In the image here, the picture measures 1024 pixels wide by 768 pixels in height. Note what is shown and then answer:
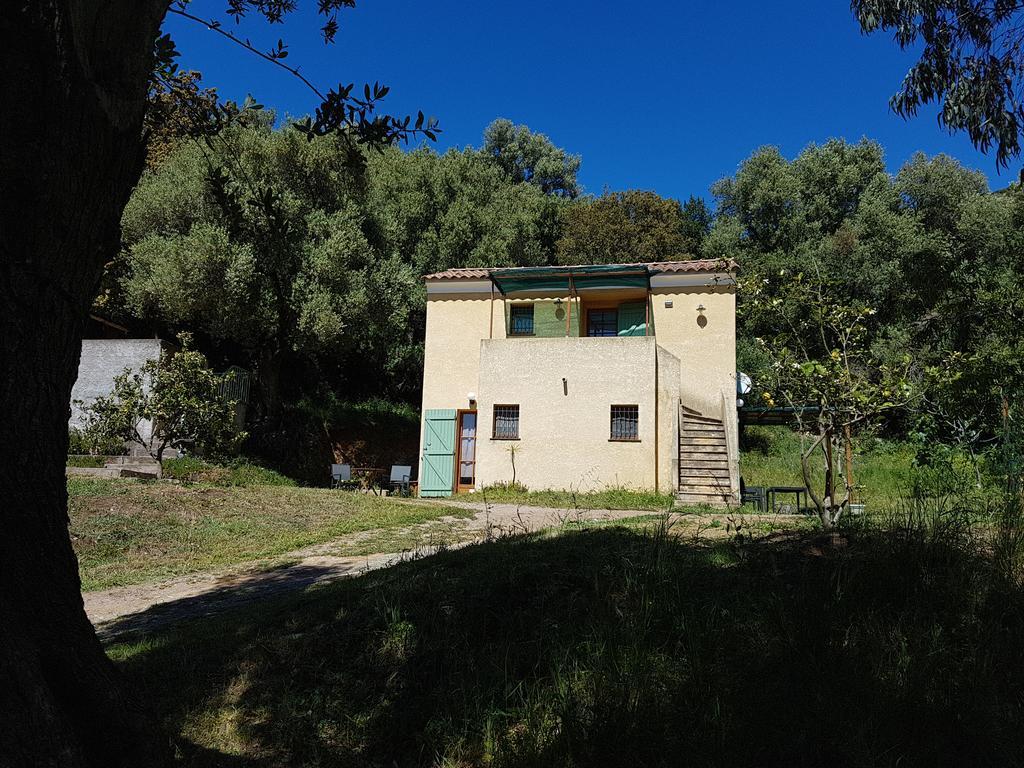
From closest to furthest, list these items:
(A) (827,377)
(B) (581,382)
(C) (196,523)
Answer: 1. (A) (827,377)
2. (C) (196,523)
3. (B) (581,382)

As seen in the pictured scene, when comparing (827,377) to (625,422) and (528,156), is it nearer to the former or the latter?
(625,422)

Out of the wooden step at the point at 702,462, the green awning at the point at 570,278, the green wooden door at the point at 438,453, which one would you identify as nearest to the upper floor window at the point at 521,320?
the green awning at the point at 570,278

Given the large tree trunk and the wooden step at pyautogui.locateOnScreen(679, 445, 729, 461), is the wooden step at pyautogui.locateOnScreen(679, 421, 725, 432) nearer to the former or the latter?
the wooden step at pyautogui.locateOnScreen(679, 445, 729, 461)

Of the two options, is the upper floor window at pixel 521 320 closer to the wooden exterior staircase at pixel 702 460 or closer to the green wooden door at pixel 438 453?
the green wooden door at pixel 438 453

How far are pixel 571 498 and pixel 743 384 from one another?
19.9 ft

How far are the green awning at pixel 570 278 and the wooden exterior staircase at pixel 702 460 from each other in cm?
356

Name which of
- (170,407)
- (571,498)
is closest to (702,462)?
(571,498)

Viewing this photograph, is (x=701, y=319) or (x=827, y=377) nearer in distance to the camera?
(x=827, y=377)

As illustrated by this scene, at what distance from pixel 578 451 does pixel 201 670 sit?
42.2 feet

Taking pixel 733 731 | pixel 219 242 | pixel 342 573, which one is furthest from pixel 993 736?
pixel 219 242

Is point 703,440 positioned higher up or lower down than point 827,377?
lower down

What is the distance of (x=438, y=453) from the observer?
60.9 feet

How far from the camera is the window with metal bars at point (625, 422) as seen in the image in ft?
53.0

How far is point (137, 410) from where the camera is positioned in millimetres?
13914
